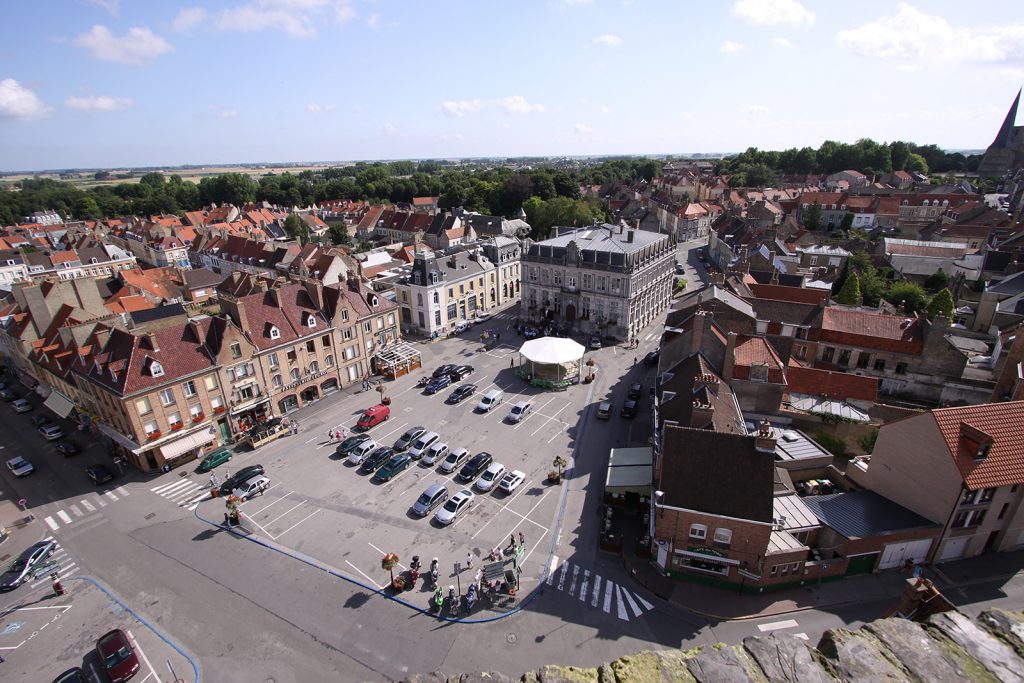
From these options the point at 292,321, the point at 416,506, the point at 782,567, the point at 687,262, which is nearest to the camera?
the point at 782,567

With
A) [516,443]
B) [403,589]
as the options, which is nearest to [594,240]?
[516,443]

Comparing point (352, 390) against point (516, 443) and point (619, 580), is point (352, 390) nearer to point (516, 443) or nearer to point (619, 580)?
point (516, 443)

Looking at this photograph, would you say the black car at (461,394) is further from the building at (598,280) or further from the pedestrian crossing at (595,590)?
the building at (598,280)

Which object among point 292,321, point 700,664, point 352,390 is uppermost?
point 700,664

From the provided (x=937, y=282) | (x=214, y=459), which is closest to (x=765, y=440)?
(x=214, y=459)

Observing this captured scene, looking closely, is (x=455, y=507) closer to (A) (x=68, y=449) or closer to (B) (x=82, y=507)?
(B) (x=82, y=507)

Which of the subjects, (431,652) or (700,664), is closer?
(700,664)

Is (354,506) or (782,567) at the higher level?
(782,567)

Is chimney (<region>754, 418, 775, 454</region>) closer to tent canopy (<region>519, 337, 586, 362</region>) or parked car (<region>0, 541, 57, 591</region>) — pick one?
tent canopy (<region>519, 337, 586, 362</region>)
